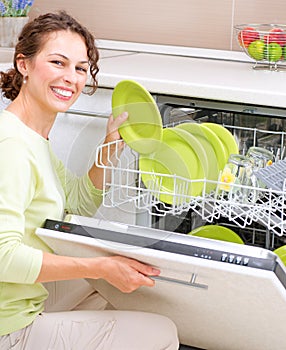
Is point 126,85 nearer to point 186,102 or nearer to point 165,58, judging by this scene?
point 186,102

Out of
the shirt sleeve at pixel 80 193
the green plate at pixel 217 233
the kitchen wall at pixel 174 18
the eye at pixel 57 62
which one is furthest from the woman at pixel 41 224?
the kitchen wall at pixel 174 18

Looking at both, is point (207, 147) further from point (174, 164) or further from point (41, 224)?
point (41, 224)

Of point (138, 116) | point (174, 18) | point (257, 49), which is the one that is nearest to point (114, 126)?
point (138, 116)

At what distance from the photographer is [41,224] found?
169 cm

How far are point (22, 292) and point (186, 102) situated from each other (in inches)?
25.2

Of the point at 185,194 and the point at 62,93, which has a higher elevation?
the point at 62,93

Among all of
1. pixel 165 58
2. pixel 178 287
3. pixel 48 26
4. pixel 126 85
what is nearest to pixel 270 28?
pixel 165 58

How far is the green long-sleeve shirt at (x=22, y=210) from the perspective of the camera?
157 cm

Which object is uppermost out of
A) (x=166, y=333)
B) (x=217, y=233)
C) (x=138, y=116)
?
(x=138, y=116)

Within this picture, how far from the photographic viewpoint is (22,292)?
1.70 meters

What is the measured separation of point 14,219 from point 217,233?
27.7 inches

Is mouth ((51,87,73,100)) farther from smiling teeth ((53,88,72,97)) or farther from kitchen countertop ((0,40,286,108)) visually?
kitchen countertop ((0,40,286,108))

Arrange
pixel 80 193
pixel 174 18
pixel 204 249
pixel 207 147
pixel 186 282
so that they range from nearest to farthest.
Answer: pixel 204 249
pixel 186 282
pixel 207 147
pixel 80 193
pixel 174 18

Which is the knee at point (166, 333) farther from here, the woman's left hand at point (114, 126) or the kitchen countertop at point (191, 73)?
the kitchen countertop at point (191, 73)
